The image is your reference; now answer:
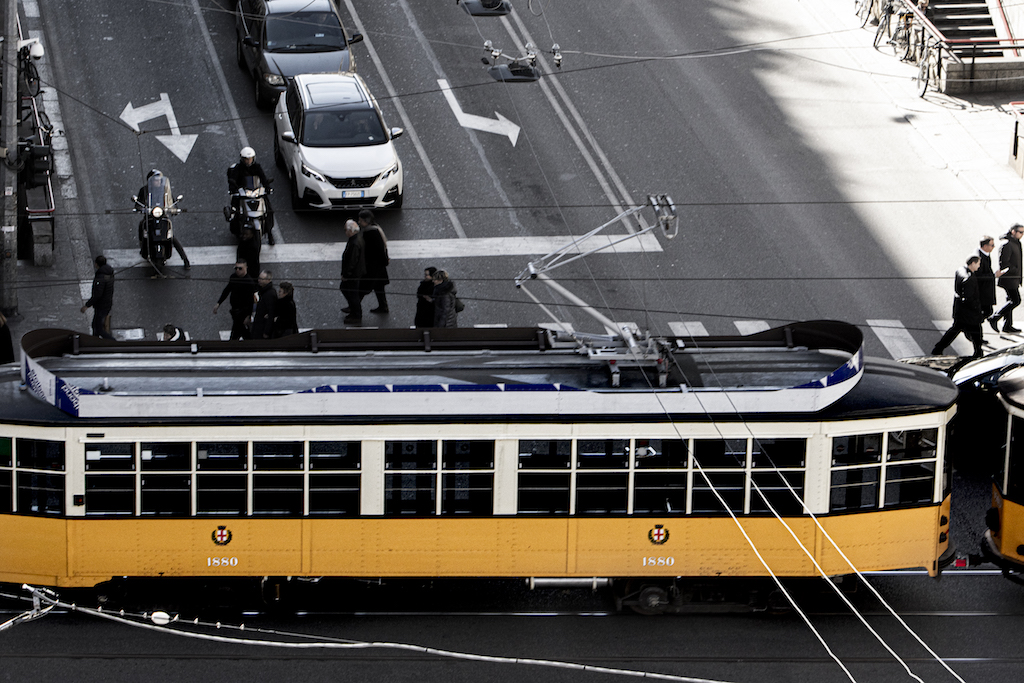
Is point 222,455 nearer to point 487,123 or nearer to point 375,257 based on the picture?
point 375,257

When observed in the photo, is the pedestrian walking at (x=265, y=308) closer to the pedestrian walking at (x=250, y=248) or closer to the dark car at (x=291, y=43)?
the pedestrian walking at (x=250, y=248)

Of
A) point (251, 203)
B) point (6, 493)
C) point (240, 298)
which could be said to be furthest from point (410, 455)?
point (251, 203)

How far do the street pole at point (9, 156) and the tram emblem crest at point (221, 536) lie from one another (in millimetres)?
8449

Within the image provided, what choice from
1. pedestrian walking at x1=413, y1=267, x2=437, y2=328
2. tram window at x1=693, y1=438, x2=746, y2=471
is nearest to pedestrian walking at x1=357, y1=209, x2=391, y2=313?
pedestrian walking at x1=413, y1=267, x2=437, y2=328

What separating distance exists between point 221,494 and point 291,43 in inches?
580

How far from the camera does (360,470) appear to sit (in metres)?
14.7

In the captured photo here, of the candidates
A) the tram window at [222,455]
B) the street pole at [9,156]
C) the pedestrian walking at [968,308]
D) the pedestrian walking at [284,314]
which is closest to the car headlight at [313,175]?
the street pole at [9,156]

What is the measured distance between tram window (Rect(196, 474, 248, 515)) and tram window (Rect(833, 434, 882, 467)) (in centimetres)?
524

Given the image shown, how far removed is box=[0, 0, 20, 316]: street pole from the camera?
21.6 metres

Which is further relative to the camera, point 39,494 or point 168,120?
point 168,120

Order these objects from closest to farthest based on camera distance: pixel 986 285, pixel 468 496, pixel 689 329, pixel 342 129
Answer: pixel 468 496 → pixel 986 285 → pixel 689 329 → pixel 342 129

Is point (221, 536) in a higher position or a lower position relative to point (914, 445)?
lower

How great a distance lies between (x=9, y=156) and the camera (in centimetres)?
2133

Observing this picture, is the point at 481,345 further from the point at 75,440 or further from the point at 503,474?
the point at 75,440
